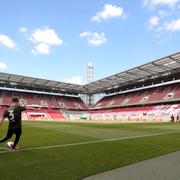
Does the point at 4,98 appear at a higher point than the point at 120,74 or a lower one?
lower

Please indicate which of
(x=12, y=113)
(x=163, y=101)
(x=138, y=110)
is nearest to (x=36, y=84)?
(x=138, y=110)

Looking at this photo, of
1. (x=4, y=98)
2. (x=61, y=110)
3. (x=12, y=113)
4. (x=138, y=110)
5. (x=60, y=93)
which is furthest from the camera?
(x=60, y=93)

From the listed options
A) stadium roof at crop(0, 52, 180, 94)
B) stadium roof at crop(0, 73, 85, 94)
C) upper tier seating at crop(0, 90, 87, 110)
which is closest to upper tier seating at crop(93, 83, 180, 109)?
stadium roof at crop(0, 52, 180, 94)

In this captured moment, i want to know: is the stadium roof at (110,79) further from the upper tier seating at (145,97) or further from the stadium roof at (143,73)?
the upper tier seating at (145,97)

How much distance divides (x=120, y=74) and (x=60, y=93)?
42.8 meters

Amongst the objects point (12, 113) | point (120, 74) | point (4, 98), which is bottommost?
point (12, 113)

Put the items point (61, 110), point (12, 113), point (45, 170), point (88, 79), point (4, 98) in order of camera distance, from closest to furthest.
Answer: point (45, 170) < point (12, 113) < point (4, 98) < point (61, 110) < point (88, 79)

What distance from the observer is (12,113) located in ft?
29.5

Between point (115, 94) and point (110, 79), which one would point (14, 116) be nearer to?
point (110, 79)

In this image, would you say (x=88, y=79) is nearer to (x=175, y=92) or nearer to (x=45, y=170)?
(x=175, y=92)

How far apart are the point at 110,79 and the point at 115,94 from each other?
21412 mm

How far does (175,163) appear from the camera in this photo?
7805 mm

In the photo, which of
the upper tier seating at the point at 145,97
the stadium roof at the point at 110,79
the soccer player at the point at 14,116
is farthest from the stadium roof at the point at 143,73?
the soccer player at the point at 14,116

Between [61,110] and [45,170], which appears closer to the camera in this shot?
[45,170]
